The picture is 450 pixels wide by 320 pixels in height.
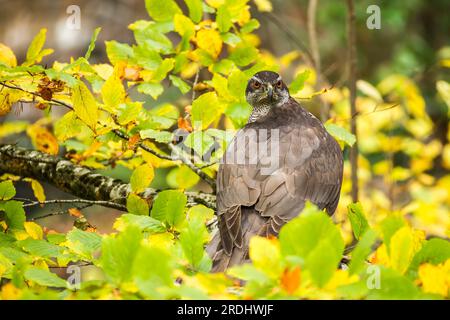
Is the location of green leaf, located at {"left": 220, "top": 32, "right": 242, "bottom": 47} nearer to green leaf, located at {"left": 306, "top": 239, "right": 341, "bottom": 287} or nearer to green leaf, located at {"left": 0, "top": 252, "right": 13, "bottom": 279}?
green leaf, located at {"left": 0, "top": 252, "right": 13, "bottom": 279}

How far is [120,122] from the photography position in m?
2.92

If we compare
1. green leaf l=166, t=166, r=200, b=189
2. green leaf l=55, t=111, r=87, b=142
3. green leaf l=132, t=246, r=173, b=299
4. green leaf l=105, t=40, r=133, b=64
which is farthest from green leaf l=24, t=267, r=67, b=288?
green leaf l=105, t=40, r=133, b=64

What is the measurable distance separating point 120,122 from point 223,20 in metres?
0.80

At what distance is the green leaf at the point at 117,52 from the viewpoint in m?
3.47

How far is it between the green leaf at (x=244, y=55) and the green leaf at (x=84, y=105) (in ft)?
3.01

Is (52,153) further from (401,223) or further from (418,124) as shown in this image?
(418,124)

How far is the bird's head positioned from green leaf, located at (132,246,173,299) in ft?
7.29

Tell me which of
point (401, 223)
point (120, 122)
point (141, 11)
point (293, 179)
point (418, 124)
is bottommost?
point (401, 223)

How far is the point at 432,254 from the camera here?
2098mm

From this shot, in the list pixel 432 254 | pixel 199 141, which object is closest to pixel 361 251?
pixel 432 254

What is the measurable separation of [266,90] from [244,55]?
0.53 metres

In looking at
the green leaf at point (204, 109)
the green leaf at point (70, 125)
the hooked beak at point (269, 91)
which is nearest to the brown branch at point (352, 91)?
the hooked beak at point (269, 91)
